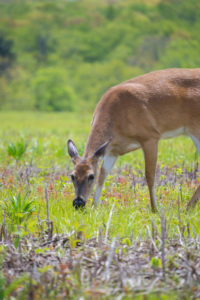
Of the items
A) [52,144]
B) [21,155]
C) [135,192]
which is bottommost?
[52,144]

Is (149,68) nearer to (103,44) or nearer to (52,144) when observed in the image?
(103,44)

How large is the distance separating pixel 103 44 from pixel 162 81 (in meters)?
105

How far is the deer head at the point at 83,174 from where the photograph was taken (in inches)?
207

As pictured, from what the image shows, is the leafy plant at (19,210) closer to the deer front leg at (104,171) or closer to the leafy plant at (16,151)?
the deer front leg at (104,171)

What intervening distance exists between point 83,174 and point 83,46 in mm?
103479

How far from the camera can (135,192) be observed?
595 cm

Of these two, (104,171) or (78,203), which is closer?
(78,203)

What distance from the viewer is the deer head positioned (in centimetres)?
527

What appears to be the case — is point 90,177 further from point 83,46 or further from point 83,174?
point 83,46

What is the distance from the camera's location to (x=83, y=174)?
5.42 meters

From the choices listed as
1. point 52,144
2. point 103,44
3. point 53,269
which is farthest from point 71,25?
point 53,269

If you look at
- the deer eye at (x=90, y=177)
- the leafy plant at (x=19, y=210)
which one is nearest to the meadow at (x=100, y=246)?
the leafy plant at (x=19, y=210)

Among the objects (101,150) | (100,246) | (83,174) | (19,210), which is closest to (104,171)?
(101,150)

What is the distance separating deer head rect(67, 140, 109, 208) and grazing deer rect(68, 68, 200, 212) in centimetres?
26
